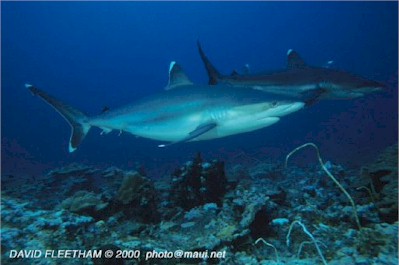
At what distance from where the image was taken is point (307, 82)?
8516 mm

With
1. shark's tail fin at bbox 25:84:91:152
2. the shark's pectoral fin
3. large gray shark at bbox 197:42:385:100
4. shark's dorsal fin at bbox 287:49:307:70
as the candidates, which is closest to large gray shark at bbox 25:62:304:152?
shark's tail fin at bbox 25:84:91:152

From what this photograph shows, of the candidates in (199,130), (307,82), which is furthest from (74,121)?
(307,82)

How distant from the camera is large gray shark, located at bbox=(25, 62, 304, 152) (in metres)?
5.94

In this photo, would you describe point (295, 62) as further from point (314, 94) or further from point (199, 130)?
point (199, 130)

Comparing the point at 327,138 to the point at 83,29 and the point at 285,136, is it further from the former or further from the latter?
the point at 83,29

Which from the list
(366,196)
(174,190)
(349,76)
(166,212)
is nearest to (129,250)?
(166,212)

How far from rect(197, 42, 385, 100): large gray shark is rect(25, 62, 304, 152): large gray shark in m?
2.01

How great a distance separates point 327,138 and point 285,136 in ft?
47.4

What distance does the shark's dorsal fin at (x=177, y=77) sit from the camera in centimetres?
743

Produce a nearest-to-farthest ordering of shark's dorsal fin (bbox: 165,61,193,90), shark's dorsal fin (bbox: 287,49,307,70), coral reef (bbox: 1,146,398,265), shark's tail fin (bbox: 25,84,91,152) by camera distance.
→ coral reef (bbox: 1,146,398,265) → shark's dorsal fin (bbox: 165,61,193,90) → shark's tail fin (bbox: 25,84,91,152) → shark's dorsal fin (bbox: 287,49,307,70)

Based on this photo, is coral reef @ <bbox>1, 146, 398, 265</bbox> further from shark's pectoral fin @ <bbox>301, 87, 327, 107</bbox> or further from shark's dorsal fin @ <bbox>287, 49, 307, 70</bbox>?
shark's dorsal fin @ <bbox>287, 49, 307, 70</bbox>

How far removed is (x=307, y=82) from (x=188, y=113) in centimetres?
412

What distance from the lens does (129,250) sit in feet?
13.1

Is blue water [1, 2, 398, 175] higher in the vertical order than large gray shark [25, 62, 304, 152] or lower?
higher
